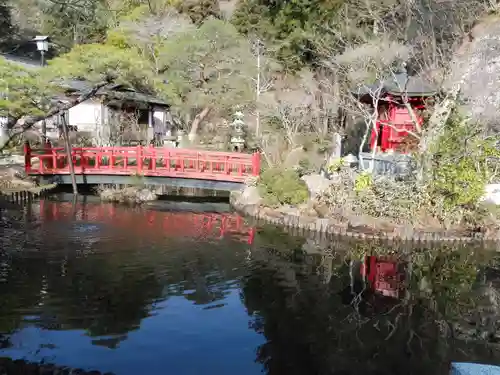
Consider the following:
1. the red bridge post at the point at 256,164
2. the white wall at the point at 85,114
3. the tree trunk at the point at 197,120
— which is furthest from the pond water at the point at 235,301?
the tree trunk at the point at 197,120

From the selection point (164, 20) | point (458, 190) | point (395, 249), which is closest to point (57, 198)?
point (395, 249)

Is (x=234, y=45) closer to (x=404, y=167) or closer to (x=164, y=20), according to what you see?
(x=164, y=20)

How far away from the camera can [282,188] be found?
17.1 m

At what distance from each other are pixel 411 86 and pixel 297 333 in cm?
1430

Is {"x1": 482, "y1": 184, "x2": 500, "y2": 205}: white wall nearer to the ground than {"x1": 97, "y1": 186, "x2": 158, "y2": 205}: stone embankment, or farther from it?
farther from it

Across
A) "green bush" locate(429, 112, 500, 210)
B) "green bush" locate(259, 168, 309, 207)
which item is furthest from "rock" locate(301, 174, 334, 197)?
"green bush" locate(429, 112, 500, 210)

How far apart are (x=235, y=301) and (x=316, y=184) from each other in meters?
9.22

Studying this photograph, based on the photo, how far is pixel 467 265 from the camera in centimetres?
1301

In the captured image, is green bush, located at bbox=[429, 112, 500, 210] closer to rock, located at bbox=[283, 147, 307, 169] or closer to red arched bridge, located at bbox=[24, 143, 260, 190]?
red arched bridge, located at bbox=[24, 143, 260, 190]

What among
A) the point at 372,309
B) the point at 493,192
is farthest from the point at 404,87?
the point at 372,309

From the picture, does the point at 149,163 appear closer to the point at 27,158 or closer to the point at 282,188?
the point at 27,158

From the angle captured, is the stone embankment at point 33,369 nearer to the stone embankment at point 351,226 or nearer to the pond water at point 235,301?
the pond water at point 235,301

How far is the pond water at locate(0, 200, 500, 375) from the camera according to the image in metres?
7.49

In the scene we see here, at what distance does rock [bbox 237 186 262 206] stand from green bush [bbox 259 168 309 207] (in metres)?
0.66
